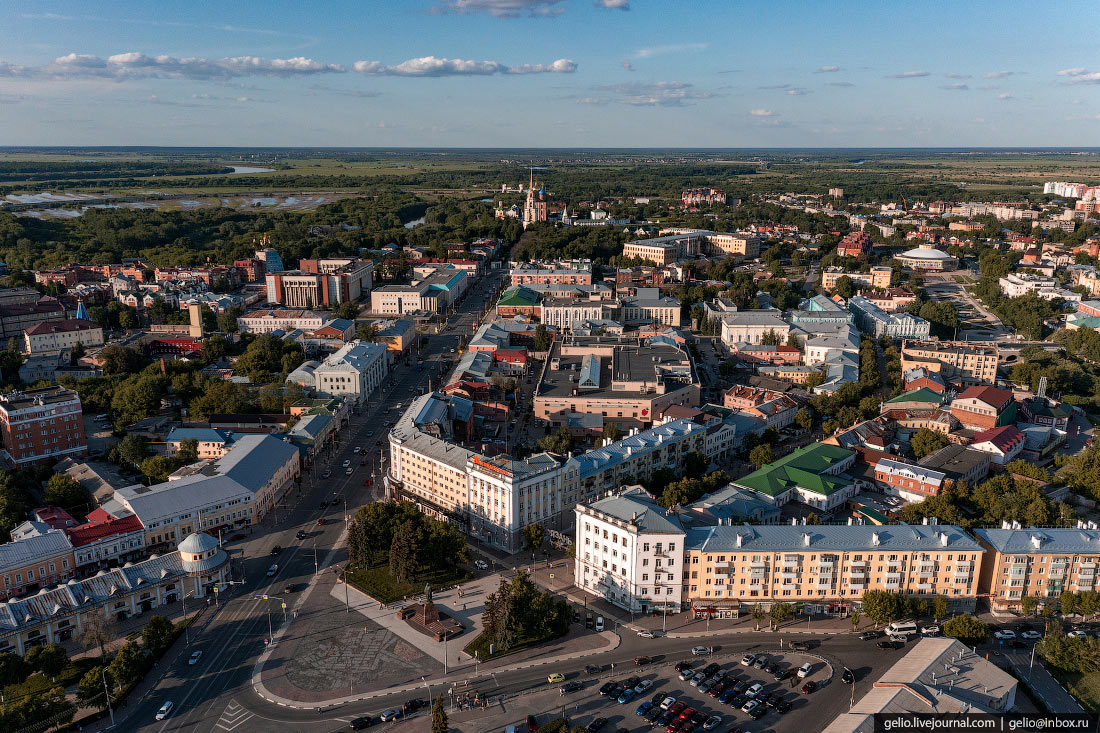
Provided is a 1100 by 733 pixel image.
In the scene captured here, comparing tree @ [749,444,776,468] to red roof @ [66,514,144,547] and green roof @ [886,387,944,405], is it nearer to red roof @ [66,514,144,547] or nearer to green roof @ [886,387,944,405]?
green roof @ [886,387,944,405]

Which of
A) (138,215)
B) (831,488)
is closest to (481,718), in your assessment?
(831,488)

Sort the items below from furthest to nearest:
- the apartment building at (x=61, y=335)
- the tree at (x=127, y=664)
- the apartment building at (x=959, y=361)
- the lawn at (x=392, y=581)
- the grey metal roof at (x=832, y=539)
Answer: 1. the apartment building at (x=61, y=335)
2. the apartment building at (x=959, y=361)
3. the lawn at (x=392, y=581)
4. the grey metal roof at (x=832, y=539)
5. the tree at (x=127, y=664)

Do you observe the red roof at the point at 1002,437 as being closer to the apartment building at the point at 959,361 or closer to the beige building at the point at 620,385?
the apartment building at the point at 959,361

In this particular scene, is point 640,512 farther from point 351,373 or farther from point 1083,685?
point 351,373

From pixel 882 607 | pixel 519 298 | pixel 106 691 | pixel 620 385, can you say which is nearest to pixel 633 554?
pixel 882 607

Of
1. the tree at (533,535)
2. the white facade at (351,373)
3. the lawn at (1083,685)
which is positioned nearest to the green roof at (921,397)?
the lawn at (1083,685)

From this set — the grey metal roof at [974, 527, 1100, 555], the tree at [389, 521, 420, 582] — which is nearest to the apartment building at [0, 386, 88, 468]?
the tree at [389, 521, 420, 582]
